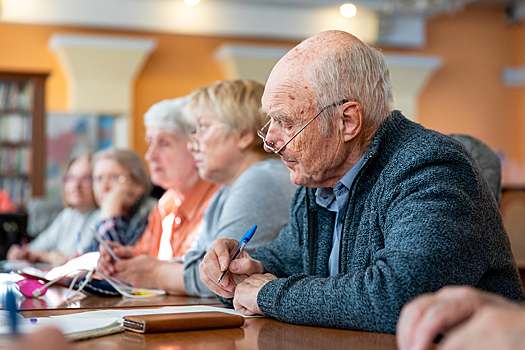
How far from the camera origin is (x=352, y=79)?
118 cm

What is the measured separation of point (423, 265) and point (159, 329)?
0.42 meters

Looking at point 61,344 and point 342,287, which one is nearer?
point 61,344

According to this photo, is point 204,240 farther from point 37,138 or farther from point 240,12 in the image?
point 240,12

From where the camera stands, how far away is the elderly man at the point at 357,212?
94 cm

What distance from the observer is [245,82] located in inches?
74.2

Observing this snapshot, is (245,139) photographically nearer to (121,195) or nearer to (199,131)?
(199,131)

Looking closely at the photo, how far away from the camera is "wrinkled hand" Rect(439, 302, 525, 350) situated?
477 millimetres

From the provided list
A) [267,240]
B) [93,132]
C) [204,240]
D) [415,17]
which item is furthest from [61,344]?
[415,17]

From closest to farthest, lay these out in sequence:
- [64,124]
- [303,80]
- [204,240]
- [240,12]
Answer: [303,80], [204,240], [64,124], [240,12]

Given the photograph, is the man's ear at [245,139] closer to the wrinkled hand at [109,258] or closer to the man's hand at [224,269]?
the wrinkled hand at [109,258]

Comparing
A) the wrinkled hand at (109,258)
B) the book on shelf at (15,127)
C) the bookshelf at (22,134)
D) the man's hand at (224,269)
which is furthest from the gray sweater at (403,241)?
the book on shelf at (15,127)

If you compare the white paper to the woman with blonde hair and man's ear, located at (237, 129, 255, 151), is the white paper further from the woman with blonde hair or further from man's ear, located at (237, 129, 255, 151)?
man's ear, located at (237, 129, 255, 151)

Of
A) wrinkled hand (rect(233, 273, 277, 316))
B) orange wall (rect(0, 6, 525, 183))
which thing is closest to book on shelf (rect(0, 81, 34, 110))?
orange wall (rect(0, 6, 525, 183))

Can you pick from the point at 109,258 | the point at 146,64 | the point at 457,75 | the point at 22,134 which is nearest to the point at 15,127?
the point at 22,134
